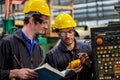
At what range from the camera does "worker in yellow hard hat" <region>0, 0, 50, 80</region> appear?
6.21ft

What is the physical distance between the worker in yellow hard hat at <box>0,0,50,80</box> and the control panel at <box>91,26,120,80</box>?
414 millimetres

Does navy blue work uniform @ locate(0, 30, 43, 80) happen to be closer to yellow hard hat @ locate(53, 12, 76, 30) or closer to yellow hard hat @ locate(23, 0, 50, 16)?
yellow hard hat @ locate(23, 0, 50, 16)

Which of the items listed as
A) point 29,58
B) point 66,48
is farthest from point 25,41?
point 66,48

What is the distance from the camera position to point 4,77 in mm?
1872

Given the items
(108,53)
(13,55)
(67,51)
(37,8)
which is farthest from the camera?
(67,51)

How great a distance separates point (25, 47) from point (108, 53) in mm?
555

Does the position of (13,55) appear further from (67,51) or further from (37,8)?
(67,51)

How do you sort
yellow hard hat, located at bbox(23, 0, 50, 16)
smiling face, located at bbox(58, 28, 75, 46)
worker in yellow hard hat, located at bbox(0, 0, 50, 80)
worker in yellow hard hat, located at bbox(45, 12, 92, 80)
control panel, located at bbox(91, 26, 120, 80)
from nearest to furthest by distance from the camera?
control panel, located at bbox(91, 26, 120, 80) → worker in yellow hard hat, located at bbox(0, 0, 50, 80) → yellow hard hat, located at bbox(23, 0, 50, 16) → worker in yellow hard hat, located at bbox(45, 12, 92, 80) → smiling face, located at bbox(58, 28, 75, 46)

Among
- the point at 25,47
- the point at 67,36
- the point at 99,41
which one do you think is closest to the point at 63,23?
the point at 67,36

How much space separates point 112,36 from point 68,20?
0.89 m

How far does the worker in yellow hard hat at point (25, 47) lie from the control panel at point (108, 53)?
41cm

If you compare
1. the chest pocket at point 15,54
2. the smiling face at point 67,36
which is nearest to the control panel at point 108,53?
the chest pocket at point 15,54

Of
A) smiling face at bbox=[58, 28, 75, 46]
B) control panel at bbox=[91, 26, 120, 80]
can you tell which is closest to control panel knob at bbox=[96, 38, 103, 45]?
control panel at bbox=[91, 26, 120, 80]

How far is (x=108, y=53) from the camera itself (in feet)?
5.61
